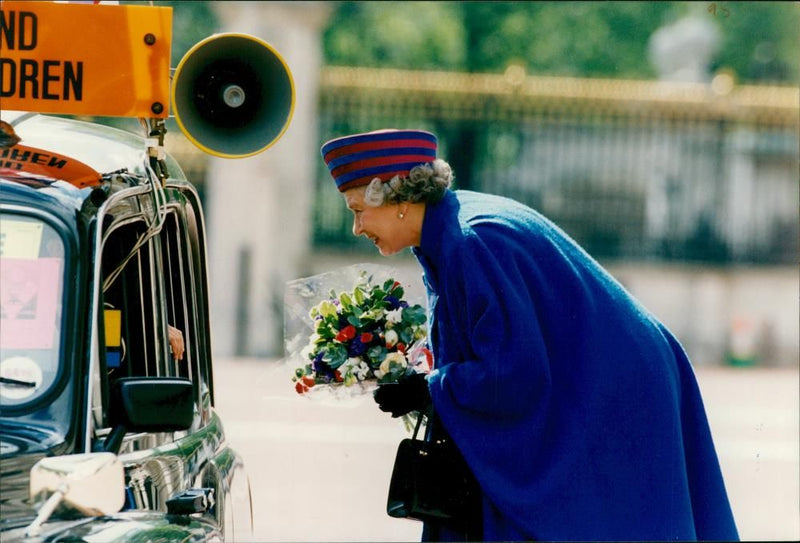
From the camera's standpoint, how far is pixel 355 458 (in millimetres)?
11625

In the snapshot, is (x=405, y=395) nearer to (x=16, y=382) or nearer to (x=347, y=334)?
(x=347, y=334)

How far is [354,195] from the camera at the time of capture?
12.7 ft

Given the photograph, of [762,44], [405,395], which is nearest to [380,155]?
[405,395]

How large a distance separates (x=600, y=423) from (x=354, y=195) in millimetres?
985

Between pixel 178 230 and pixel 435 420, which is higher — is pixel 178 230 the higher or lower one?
the higher one

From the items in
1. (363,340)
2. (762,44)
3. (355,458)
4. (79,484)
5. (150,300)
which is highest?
(762,44)

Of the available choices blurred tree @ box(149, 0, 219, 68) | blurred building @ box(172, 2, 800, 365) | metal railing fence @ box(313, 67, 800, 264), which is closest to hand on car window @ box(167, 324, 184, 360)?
blurred building @ box(172, 2, 800, 365)

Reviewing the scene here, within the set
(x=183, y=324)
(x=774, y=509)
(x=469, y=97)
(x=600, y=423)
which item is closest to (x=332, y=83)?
(x=469, y=97)

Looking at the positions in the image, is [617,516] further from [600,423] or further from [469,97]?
[469,97]

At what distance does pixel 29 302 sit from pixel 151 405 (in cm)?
38

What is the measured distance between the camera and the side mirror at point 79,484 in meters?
2.67

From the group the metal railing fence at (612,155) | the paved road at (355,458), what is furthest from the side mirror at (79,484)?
the metal railing fence at (612,155)

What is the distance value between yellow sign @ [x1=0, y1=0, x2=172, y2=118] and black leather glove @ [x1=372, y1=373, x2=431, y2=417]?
1.04 meters

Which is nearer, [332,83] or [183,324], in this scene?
[183,324]
